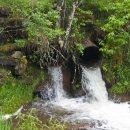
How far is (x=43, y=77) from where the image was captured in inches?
307

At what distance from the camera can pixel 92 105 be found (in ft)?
24.2

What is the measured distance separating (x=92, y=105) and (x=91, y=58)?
2.29 meters

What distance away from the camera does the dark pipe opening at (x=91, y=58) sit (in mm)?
8781

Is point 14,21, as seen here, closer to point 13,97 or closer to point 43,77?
point 43,77

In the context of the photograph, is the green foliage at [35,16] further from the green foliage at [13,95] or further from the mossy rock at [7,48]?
the green foliage at [13,95]

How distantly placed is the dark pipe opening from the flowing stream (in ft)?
1.03

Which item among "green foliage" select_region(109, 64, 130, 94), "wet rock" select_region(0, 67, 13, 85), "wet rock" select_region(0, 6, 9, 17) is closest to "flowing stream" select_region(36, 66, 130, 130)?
"green foliage" select_region(109, 64, 130, 94)

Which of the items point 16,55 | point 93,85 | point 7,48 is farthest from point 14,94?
point 93,85

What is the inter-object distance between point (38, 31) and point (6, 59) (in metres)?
1.25

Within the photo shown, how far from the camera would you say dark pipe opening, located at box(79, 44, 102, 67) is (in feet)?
28.8

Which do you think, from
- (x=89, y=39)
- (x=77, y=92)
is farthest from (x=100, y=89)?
(x=89, y=39)

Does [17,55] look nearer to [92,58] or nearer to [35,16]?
[35,16]

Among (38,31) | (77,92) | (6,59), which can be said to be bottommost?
(77,92)

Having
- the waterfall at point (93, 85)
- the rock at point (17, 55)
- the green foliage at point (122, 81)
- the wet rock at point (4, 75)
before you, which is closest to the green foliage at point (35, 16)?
the rock at point (17, 55)
